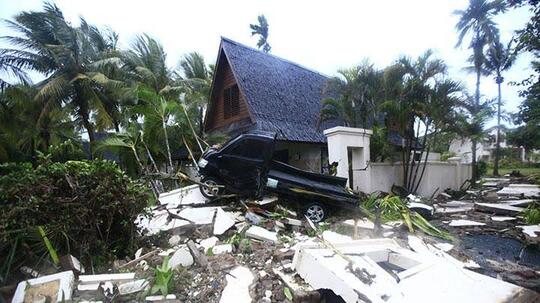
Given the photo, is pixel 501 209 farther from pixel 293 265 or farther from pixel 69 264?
pixel 69 264

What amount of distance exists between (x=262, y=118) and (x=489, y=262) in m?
8.16

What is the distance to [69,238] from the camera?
3988 millimetres

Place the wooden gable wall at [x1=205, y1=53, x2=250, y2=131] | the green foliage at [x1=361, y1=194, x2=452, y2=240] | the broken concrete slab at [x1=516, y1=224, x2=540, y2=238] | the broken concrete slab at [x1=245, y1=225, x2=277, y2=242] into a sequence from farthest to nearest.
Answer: the wooden gable wall at [x1=205, y1=53, x2=250, y2=131] < the green foliage at [x1=361, y1=194, x2=452, y2=240] < the broken concrete slab at [x1=516, y1=224, x2=540, y2=238] < the broken concrete slab at [x1=245, y1=225, x2=277, y2=242]

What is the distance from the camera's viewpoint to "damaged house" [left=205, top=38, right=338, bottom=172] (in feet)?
38.1

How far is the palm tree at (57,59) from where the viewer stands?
13844 millimetres

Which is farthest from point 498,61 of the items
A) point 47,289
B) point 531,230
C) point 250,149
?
point 47,289

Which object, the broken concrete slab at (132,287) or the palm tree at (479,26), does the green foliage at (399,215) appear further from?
the palm tree at (479,26)

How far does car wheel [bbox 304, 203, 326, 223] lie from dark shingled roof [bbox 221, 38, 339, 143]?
4.40m

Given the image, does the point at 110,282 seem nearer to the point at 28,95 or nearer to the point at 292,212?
the point at 292,212

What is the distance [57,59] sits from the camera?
1410cm

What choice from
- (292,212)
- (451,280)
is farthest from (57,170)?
(451,280)

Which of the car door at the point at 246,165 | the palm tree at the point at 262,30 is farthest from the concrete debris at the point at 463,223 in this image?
the palm tree at the point at 262,30

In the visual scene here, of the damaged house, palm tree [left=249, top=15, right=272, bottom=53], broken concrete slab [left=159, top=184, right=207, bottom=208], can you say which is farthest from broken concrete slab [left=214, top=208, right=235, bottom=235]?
Answer: palm tree [left=249, top=15, right=272, bottom=53]

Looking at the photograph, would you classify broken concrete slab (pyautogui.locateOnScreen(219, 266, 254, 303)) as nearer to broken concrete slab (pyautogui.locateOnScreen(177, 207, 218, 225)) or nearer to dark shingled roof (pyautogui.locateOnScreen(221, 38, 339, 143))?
broken concrete slab (pyautogui.locateOnScreen(177, 207, 218, 225))
